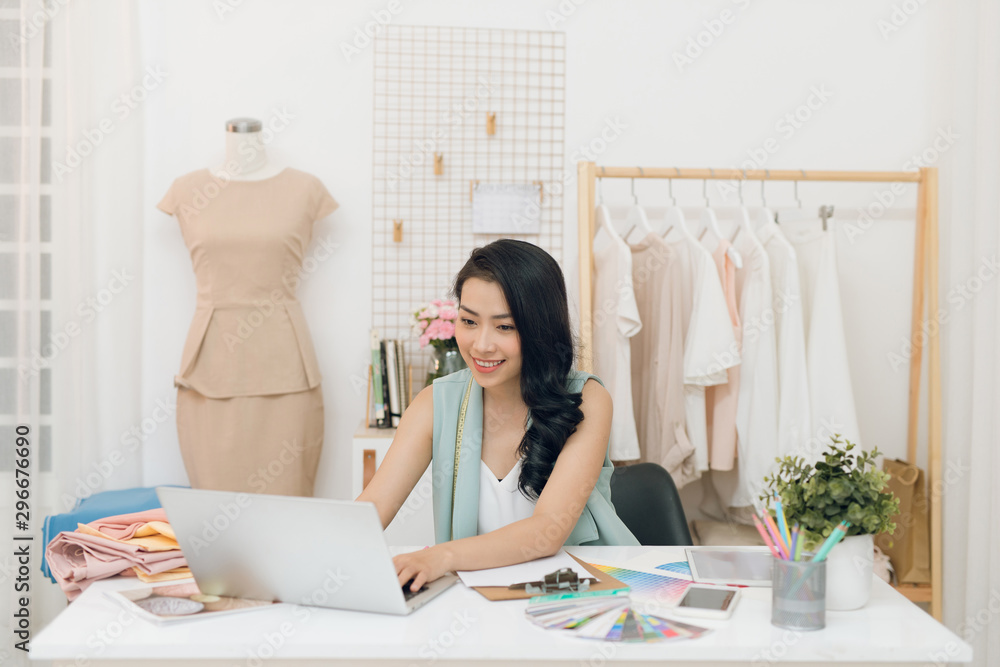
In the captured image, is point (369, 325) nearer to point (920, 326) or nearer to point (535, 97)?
point (535, 97)

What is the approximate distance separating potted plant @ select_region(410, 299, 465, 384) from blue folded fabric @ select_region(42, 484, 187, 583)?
0.95 metres

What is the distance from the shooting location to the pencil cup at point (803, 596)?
111 centimetres

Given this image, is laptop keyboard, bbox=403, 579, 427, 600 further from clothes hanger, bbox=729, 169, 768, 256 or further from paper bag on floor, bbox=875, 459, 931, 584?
paper bag on floor, bbox=875, 459, 931, 584

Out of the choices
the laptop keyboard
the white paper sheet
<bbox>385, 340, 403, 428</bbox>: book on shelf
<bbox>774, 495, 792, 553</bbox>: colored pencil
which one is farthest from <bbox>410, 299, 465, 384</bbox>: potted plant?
<bbox>774, 495, 792, 553</bbox>: colored pencil

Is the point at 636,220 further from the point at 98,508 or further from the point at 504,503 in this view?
the point at 98,508

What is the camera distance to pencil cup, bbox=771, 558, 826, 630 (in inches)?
43.8

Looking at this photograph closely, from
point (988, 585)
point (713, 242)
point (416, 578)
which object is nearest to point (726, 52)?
point (713, 242)

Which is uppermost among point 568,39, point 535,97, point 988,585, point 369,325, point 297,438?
point 568,39

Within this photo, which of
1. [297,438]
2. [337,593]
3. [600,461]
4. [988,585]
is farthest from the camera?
[297,438]

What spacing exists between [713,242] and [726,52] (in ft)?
2.61

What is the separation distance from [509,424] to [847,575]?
0.75 metres

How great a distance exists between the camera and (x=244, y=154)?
278 centimetres

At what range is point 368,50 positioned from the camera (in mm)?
3064

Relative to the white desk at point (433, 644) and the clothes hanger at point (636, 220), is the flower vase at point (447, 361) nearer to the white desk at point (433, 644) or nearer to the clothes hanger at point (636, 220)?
the clothes hanger at point (636, 220)
